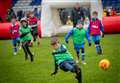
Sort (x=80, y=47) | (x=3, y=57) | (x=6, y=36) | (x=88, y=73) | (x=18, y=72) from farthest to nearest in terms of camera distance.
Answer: (x=6, y=36) < (x=3, y=57) < (x=80, y=47) < (x=18, y=72) < (x=88, y=73)

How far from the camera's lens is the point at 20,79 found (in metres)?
15.1

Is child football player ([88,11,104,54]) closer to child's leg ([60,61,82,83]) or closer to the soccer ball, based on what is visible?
the soccer ball

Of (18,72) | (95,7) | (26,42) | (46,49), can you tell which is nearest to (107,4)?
(95,7)

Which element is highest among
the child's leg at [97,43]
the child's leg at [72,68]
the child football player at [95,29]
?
the child's leg at [72,68]

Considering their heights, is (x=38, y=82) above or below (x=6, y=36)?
above

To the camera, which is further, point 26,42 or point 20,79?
point 26,42

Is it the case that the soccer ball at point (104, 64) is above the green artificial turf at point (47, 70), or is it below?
above

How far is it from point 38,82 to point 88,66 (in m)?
3.39

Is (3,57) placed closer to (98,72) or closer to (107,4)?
(98,72)

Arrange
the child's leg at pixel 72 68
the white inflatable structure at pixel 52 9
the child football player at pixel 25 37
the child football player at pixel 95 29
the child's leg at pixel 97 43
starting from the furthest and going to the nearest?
the white inflatable structure at pixel 52 9, the child football player at pixel 95 29, the child's leg at pixel 97 43, the child football player at pixel 25 37, the child's leg at pixel 72 68

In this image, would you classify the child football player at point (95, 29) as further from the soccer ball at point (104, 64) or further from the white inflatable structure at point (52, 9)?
the white inflatable structure at point (52, 9)

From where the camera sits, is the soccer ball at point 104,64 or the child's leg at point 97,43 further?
the child's leg at point 97,43

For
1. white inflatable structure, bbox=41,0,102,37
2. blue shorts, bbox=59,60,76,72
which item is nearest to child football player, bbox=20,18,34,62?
blue shorts, bbox=59,60,76,72

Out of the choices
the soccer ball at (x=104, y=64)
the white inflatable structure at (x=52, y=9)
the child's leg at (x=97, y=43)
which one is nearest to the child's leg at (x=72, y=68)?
the soccer ball at (x=104, y=64)
